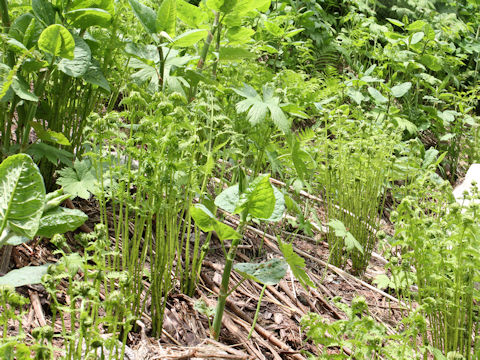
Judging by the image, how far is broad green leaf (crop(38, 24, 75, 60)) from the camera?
145 centimetres

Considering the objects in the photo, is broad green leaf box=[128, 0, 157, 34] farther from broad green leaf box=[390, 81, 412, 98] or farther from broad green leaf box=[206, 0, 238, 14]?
broad green leaf box=[390, 81, 412, 98]

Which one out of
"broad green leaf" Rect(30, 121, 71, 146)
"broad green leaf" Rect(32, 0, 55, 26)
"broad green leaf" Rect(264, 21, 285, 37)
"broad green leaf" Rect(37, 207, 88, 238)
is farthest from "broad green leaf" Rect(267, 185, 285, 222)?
"broad green leaf" Rect(264, 21, 285, 37)

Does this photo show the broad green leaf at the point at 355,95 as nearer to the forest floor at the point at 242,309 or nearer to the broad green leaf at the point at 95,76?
the forest floor at the point at 242,309

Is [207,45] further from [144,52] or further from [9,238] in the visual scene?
[9,238]

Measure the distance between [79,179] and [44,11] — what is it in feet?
1.97

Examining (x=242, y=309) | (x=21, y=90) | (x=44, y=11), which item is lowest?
(x=242, y=309)

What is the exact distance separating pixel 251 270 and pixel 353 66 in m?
4.31

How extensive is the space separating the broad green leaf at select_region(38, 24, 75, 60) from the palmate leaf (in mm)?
612

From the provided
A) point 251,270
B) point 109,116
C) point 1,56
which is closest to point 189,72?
point 109,116

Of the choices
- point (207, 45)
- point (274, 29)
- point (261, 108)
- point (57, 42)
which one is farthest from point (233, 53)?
point (274, 29)

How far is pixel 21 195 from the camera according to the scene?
110 centimetres

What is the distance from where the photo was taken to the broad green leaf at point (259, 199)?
4.24ft

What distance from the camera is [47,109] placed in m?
1.85

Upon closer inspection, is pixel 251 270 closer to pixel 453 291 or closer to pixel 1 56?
pixel 453 291
